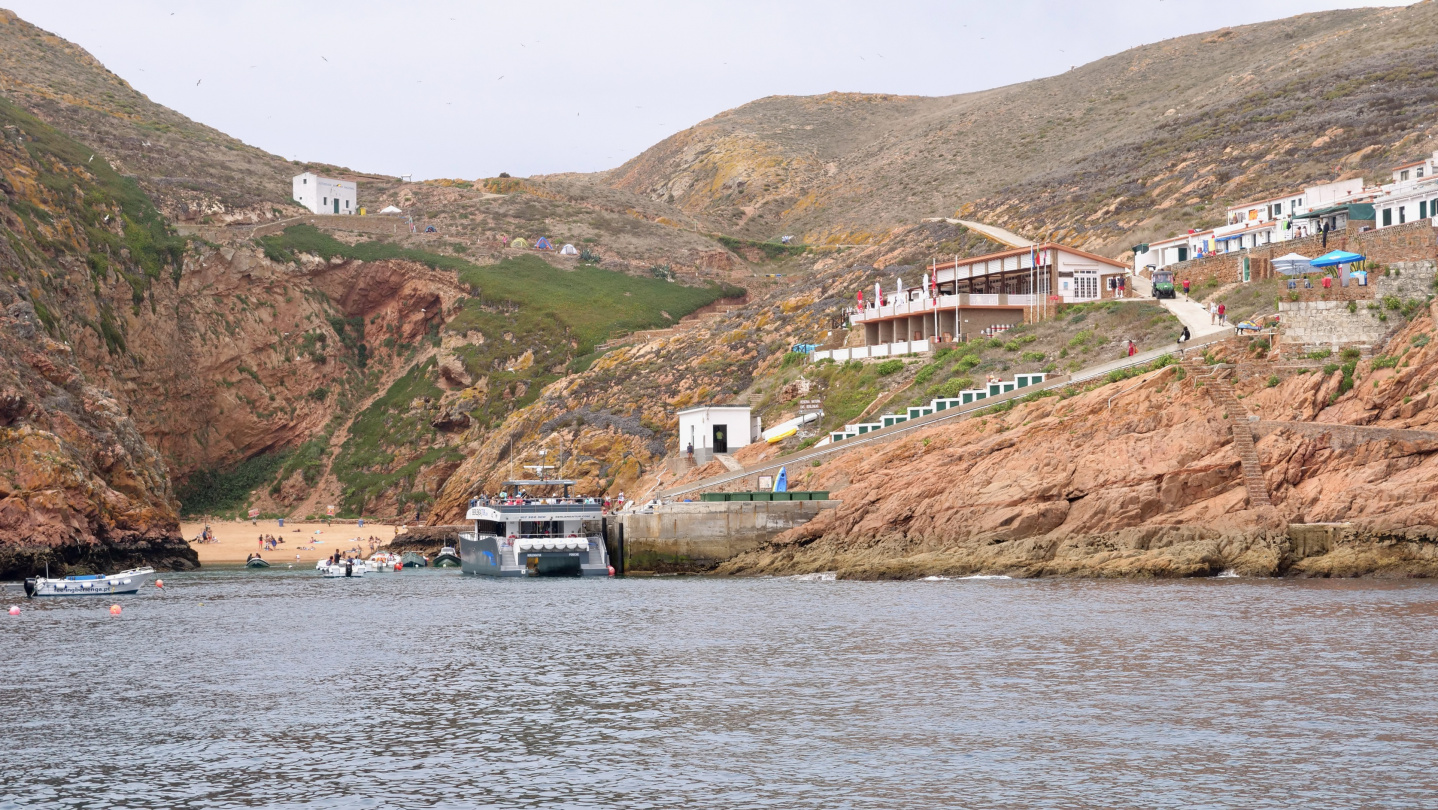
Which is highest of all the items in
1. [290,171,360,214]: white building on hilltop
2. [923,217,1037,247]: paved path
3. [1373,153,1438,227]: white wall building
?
[290,171,360,214]: white building on hilltop

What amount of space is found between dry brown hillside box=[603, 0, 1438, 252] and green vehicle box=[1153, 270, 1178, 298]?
23.8 metres

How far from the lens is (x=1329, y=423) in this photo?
185ft

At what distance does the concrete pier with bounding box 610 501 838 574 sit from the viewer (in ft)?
221

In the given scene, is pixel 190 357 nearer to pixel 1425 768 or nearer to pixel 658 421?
pixel 658 421

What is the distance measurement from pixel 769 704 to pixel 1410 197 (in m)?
59.5

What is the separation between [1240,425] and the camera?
57656mm

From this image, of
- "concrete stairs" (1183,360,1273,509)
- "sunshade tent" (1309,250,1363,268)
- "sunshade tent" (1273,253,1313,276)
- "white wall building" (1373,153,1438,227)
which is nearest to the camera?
"concrete stairs" (1183,360,1273,509)

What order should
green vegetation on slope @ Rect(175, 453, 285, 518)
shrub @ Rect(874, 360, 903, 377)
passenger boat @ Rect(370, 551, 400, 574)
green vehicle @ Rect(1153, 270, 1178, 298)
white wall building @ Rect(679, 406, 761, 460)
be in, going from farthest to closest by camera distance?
green vegetation on slope @ Rect(175, 453, 285, 518) < white wall building @ Rect(679, 406, 761, 460) < passenger boat @ Rect(370, 551, 400, 574) < shrub @ Rect(874, 360, 903, 377) < green vehicle @ Rect(1153, 270, 1178, 298)

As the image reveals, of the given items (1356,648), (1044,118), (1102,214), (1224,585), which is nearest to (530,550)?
(1224,585)

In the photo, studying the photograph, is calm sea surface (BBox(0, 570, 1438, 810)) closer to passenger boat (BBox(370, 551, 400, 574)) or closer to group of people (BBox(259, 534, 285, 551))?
passenger boat (BBox(370, 551, 400, 574))

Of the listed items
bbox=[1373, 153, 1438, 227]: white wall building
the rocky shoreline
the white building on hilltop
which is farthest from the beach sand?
bbox=[1373, 153, 1438, 227]: white wall building

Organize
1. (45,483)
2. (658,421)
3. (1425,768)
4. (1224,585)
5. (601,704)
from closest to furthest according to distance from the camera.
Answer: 1. (1425,768)
2. (601,704)
3. (1224,585)
4. (45,483)
5. (658,421)

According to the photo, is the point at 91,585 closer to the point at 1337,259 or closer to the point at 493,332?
the point at 493,332

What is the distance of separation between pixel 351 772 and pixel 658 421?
226 feet
